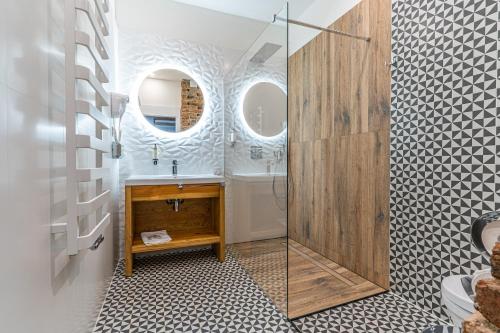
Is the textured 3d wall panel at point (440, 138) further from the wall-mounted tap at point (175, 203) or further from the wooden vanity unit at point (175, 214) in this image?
the wall-mounted tap at point (175, 203)

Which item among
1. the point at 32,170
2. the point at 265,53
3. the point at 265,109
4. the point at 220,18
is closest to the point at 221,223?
the point at 265,109

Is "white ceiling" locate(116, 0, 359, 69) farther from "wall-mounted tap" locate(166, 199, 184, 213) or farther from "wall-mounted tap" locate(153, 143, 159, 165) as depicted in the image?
"wall-mounted tap" locate(166, 199, 184, 213)

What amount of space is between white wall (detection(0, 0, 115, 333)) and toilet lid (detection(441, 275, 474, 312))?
144cm

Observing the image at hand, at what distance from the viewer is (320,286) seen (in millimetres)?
1929

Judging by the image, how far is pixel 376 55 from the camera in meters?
1.93

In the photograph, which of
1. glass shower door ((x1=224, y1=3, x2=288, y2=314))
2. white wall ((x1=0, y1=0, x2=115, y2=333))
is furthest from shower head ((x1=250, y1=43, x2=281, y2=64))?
white wall ((x1=0, y1=0, x2=115, y2=333))

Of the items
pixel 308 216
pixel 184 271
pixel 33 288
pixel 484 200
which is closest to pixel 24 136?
pixel 33 288

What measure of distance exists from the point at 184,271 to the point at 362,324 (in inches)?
57.2

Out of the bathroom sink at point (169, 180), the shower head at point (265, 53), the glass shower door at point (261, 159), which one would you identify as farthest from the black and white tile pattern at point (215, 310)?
the shower head at point (265, 53)

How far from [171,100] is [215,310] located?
2.05 m

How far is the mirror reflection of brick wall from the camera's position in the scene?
267cm

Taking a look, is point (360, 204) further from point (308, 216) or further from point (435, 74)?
point (435, 74)

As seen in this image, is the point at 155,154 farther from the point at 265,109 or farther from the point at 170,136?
the point at 265,109

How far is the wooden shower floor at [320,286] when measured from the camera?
5.55 ft
